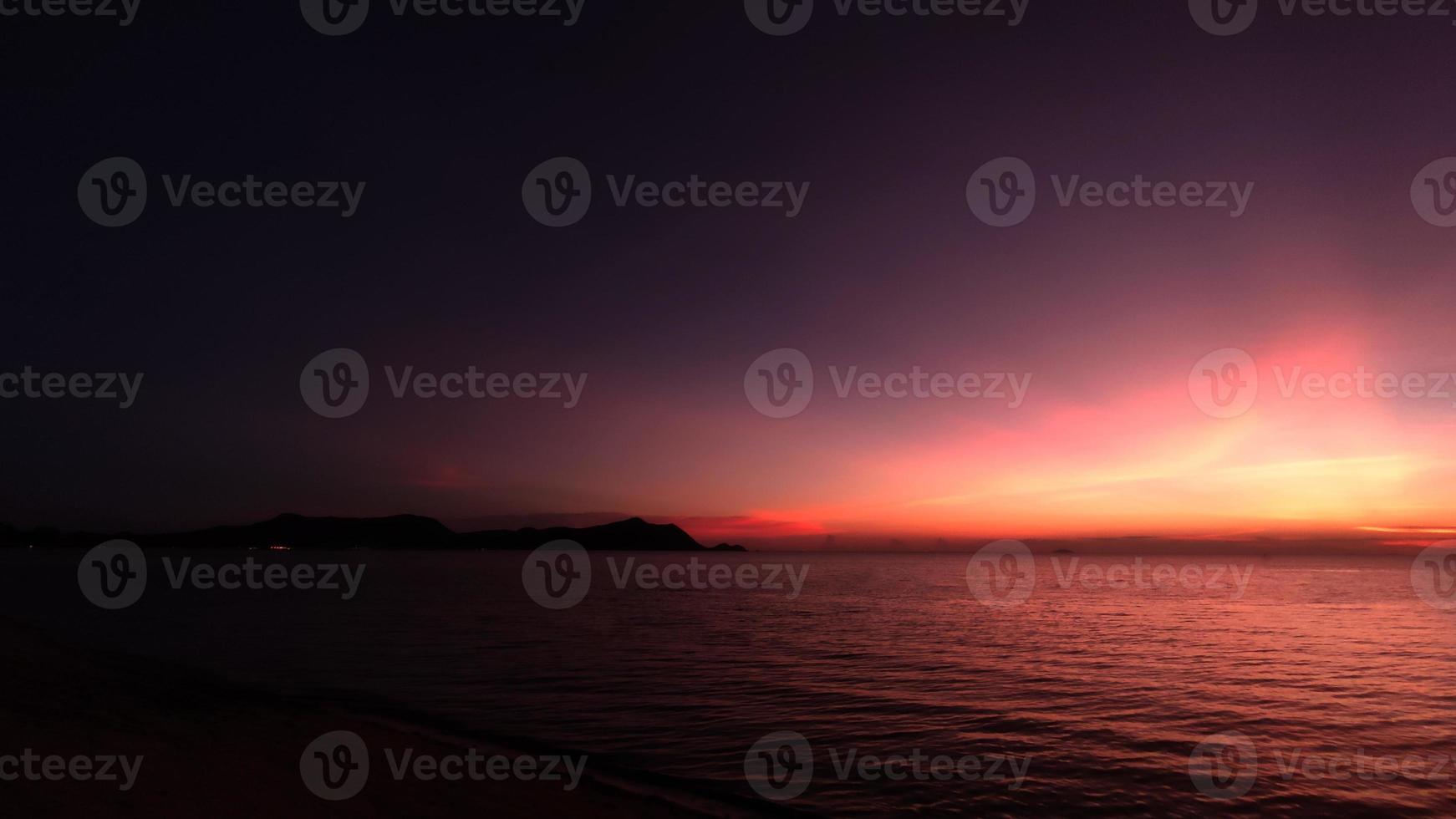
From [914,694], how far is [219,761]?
17.7m

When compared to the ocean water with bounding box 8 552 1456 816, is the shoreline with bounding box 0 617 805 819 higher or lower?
lower

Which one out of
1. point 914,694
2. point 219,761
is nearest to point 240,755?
point 219,761

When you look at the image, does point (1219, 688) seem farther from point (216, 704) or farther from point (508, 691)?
point (216, 704)

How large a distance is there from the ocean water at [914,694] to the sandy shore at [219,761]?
7.79 feet

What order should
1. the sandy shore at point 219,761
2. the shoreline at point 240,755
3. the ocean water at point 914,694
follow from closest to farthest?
the sandy shore at point 219,761 → the shoreline at point 240,755 → the ocean water at point 914,694

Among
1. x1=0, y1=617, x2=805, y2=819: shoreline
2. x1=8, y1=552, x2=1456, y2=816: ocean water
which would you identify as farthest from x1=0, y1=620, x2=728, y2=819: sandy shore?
x1=8, y1=552, x2=1456, y2=816: ocean water

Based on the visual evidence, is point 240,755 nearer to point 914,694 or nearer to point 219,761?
point 219,761

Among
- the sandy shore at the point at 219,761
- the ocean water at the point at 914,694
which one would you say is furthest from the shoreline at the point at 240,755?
the ocean water at the point at 914,694

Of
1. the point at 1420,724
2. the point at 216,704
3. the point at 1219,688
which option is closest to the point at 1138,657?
the point at 1219,688

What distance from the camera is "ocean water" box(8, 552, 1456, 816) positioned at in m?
14.2

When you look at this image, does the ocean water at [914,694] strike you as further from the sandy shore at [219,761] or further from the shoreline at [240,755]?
the sandy shore at [219,761]

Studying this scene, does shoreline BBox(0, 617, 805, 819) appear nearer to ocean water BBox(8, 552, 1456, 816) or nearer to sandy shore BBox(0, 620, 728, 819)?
sandy shore BBox(0, 620, 728, 819)

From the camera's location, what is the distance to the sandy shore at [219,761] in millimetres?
10039

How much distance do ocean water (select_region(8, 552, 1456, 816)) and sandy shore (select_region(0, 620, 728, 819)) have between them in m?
2.37
